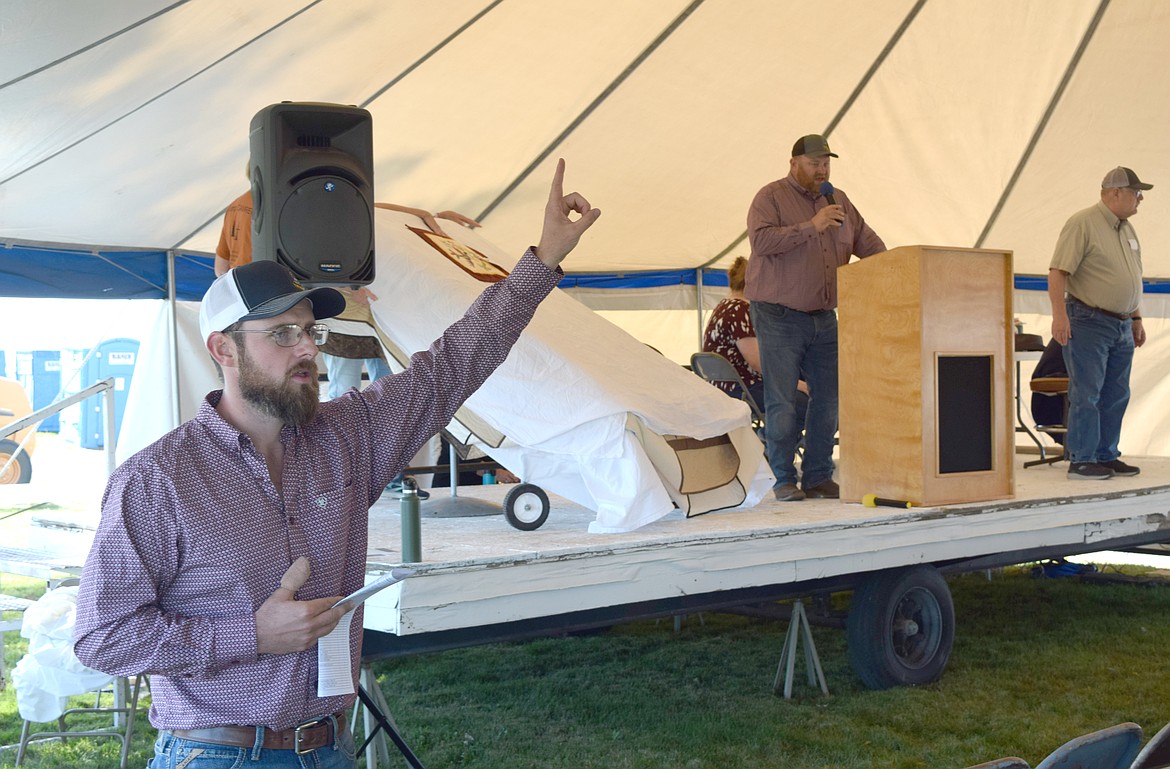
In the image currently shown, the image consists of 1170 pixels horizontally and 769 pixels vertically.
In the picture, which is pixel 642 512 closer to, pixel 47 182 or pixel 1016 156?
pixel 47 182

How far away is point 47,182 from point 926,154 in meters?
5.68

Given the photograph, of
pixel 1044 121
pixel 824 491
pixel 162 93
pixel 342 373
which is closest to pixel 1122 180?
pixel 824 491

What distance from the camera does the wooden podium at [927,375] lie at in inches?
161

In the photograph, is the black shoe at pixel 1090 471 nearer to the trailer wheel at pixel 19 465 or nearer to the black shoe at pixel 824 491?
the black shoe at pixel 824 491

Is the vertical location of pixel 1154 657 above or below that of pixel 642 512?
below

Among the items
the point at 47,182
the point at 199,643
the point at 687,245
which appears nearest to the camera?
the point at 199,643

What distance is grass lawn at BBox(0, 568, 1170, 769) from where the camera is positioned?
3.68 m

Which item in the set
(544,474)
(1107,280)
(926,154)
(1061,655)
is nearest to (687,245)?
(926,154)

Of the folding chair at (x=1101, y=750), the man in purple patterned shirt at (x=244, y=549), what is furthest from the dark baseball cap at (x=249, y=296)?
the folding chair at (x=1101, y=750)

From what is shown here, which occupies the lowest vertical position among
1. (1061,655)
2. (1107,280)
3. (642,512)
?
(1061,655)

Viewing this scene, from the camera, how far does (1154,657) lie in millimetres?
4863

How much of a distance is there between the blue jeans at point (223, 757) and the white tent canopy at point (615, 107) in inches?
131

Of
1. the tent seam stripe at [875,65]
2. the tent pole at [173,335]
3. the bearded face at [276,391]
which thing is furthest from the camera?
the tent seam stripe at [875,65]

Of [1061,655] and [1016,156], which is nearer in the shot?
[1061,655]
